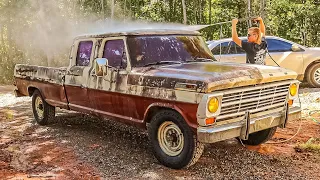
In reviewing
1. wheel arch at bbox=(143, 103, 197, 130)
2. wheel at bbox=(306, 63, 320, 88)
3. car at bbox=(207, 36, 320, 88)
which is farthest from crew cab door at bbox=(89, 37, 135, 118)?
wheel at bbox=(306, 63, 320, 88)

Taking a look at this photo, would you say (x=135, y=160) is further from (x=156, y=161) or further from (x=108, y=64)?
(x=108, y=64)

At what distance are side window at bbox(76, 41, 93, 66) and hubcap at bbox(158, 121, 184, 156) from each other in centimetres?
230

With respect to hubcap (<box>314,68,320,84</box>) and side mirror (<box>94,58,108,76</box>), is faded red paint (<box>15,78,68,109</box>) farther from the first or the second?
hubcap (<box>314,68,320,84</box>)

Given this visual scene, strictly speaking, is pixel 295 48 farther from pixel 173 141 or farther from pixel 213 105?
pixel 213 105

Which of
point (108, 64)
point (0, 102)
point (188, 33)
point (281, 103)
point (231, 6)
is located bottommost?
point (0, 102)

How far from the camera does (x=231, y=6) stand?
2911 centimetres

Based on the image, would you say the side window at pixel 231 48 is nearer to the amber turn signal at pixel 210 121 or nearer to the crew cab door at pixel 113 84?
the crew cab door at pixel 113 84

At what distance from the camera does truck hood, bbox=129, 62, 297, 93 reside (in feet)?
15.4

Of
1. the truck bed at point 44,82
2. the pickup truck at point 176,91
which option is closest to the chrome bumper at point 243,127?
the pickup truck at point 176,91

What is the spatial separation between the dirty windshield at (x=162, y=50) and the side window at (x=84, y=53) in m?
1.24

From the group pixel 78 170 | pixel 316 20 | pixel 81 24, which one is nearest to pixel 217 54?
pixel 78 170

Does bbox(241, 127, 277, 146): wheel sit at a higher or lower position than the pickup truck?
lower

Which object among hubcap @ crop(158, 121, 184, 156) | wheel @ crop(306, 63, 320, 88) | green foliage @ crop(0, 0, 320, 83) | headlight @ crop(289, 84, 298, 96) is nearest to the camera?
hubcap @ crop(158, 121, 184, 156)

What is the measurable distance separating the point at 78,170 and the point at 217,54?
806cm
